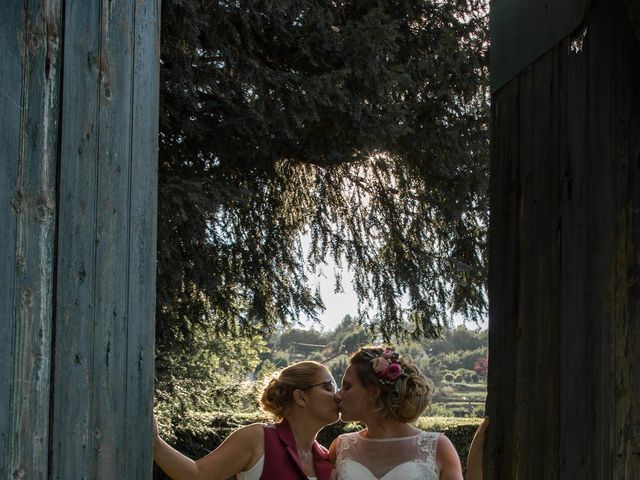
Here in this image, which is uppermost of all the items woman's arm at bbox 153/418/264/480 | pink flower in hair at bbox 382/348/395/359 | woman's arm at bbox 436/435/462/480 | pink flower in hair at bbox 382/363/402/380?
pink flower in hair at bbox 382/348/395/359

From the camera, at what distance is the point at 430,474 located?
3.46 metres

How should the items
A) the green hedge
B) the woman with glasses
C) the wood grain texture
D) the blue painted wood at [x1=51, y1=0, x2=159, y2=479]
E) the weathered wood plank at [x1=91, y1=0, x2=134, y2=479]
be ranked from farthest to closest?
the green hedge → the woman with glasses → the weathered wood plank at [x1=91, y1=0, x2=134, y2=479] → the blue painted wood at [x1=51, y1=0, x2=159, y2=479] → the wood grain texture

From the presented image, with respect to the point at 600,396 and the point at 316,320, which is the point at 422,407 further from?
the point at 316,320

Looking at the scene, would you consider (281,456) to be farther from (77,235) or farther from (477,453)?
(77,235)

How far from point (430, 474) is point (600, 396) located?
1.64 metres

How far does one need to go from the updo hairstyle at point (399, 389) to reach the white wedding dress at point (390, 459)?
0.10m

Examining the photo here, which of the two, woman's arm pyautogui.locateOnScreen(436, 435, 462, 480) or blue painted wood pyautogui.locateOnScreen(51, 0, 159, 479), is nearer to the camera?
blue painted wood pyautogui.locateOnScreen(51, 0, 159, 479)

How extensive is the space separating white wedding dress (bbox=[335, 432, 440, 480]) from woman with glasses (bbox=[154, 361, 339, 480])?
0.10 m

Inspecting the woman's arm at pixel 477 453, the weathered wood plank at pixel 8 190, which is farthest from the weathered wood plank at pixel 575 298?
the weathered wood plank at pixel 8 190

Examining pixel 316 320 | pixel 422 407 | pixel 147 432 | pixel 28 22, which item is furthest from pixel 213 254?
pixel 28 22

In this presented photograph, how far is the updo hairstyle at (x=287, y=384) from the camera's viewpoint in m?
3.52

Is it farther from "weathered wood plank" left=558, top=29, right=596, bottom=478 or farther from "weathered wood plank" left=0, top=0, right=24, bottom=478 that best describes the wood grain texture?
"weathered wood plank" left=0, top=0, right=24, bottom=478

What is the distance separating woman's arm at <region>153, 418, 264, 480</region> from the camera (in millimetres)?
3021

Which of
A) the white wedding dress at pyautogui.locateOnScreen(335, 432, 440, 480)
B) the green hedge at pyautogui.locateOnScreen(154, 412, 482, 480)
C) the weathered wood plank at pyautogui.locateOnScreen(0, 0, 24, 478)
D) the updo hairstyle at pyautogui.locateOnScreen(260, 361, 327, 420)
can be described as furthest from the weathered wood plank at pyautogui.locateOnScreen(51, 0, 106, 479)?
the green hedge at pyautogui.locateOnScreen(154, 412, 482, 480)
